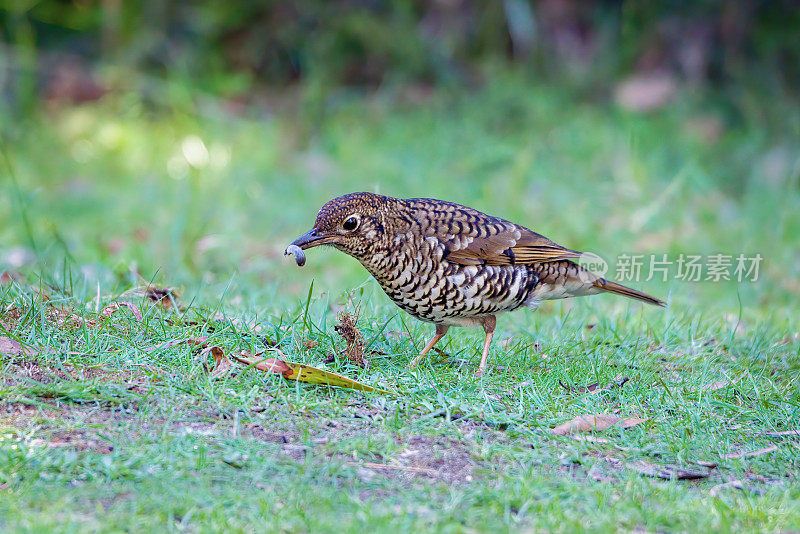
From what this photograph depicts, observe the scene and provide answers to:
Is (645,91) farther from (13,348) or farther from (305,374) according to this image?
(13,348)

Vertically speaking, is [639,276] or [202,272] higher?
[639,276]

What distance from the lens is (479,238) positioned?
14.9 ft

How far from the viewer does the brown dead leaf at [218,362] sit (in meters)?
3.85

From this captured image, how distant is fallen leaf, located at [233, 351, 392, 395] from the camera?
384 cm

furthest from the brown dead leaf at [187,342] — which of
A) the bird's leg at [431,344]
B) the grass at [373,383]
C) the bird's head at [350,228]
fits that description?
the bird's leg at [431,344]

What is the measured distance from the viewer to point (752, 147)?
31.9 ft

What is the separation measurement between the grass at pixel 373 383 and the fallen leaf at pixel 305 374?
5 centimetres

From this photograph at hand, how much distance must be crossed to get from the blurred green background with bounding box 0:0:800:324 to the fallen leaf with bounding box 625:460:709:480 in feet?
12.0

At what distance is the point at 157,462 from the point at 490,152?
6641 millimetres

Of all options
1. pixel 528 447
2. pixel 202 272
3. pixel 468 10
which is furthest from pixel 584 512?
pixel 468 10

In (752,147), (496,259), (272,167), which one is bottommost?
(496,259)

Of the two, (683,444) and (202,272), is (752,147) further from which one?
(683,444)

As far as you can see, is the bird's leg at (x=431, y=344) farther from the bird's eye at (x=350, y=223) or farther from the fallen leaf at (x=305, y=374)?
the bird's eye at (x=350, y=223)

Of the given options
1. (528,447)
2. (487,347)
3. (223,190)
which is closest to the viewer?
(528,447)
